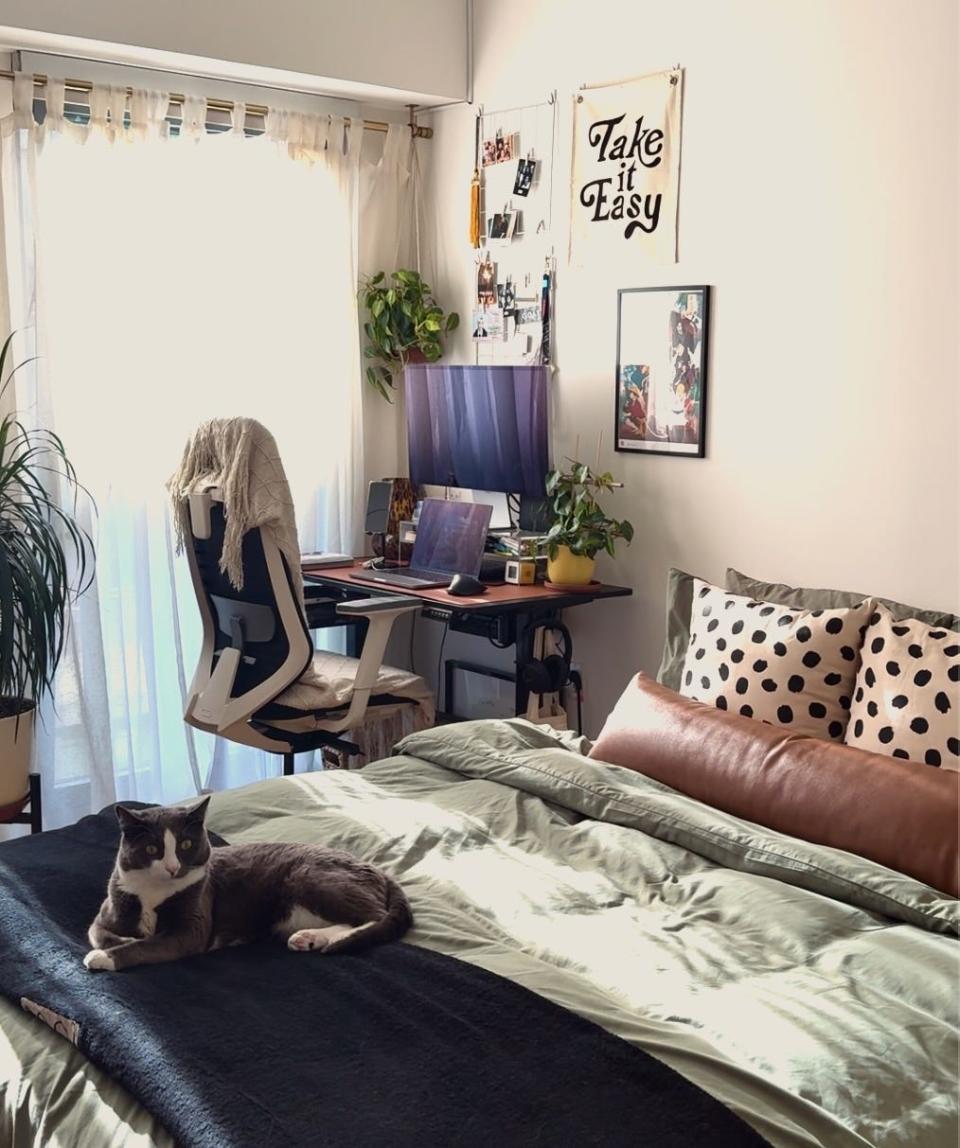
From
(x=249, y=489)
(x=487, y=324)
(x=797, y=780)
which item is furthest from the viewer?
(x=487, y=324)

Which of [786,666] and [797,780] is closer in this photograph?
[797,780]

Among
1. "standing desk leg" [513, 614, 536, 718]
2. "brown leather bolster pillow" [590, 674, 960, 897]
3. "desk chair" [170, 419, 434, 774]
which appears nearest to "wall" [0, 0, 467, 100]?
"desk chair" [170, 419, 434, 774]

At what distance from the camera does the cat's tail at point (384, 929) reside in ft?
A: 6.21

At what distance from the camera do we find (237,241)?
162 inches

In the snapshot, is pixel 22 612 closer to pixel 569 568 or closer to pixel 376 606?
pixel 376 606

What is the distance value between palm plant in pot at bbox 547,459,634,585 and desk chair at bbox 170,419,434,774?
0.45 meters

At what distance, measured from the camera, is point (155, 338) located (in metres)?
3.97

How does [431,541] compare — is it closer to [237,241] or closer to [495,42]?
[237,241]

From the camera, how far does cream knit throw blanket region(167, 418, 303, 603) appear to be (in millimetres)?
3295

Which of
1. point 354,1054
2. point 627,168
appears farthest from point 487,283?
point 354,1054

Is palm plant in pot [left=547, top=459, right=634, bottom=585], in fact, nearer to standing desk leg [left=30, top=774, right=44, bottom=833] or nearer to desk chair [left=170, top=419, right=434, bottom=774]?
desk chair [left=170, top=419, right=434, bottom=774]

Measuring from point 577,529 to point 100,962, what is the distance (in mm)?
2176

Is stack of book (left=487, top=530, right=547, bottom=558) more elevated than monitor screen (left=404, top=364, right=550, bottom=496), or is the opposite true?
monitor screen (left=404, top=364, right=550, bottom=496)

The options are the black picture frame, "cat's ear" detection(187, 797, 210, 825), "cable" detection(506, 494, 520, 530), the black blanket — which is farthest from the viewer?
"cable" detection(506, 494, 520, 530)
